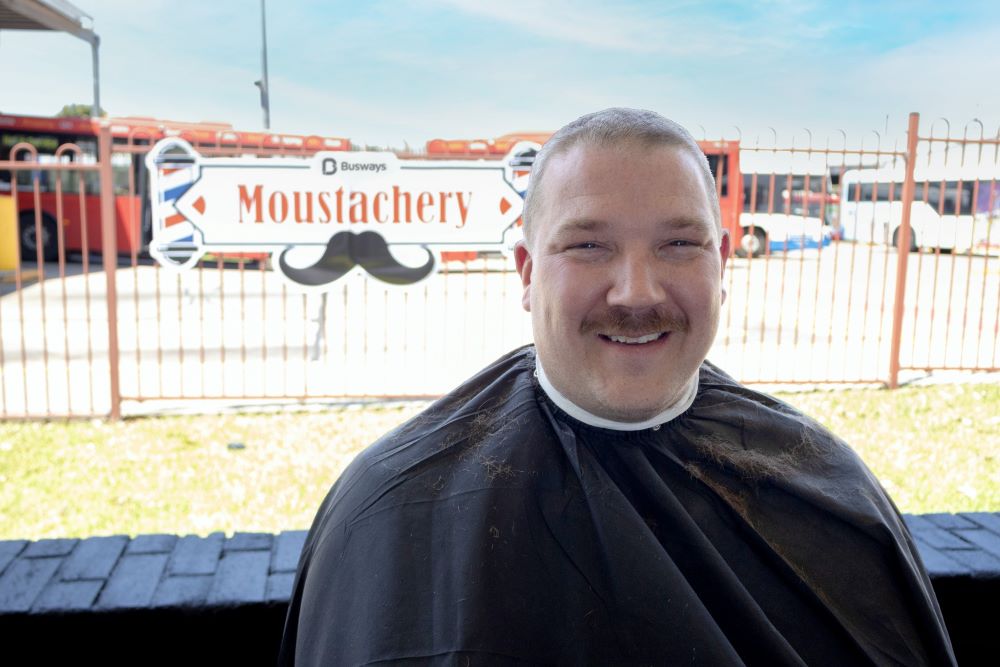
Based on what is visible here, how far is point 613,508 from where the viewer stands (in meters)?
1.32

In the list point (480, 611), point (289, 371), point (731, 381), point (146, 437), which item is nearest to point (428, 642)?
point (480, 611)

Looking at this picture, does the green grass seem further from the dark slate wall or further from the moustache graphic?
the dark slate wall

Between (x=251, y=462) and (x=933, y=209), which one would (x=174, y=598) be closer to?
(x=251, y=462)

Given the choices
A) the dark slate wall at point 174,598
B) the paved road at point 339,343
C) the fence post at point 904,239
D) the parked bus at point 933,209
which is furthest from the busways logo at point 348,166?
the parked bus at point 933,209

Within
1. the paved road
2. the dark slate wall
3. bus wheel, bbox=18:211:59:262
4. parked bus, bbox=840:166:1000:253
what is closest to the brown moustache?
the dark slate wall

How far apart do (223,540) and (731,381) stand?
140cm

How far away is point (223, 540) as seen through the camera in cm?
226

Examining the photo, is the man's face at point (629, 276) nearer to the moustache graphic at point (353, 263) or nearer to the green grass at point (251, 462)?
the green grass at point (251, 462)

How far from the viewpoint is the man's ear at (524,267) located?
1.55 metres

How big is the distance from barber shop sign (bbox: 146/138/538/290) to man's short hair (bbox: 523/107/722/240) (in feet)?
16.6

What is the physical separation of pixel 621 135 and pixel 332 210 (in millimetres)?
5362

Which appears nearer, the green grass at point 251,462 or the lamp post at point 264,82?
the green grass at point 251,462

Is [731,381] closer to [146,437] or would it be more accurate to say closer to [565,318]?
[565,318]

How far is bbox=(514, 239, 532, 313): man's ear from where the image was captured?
5.09 feet
